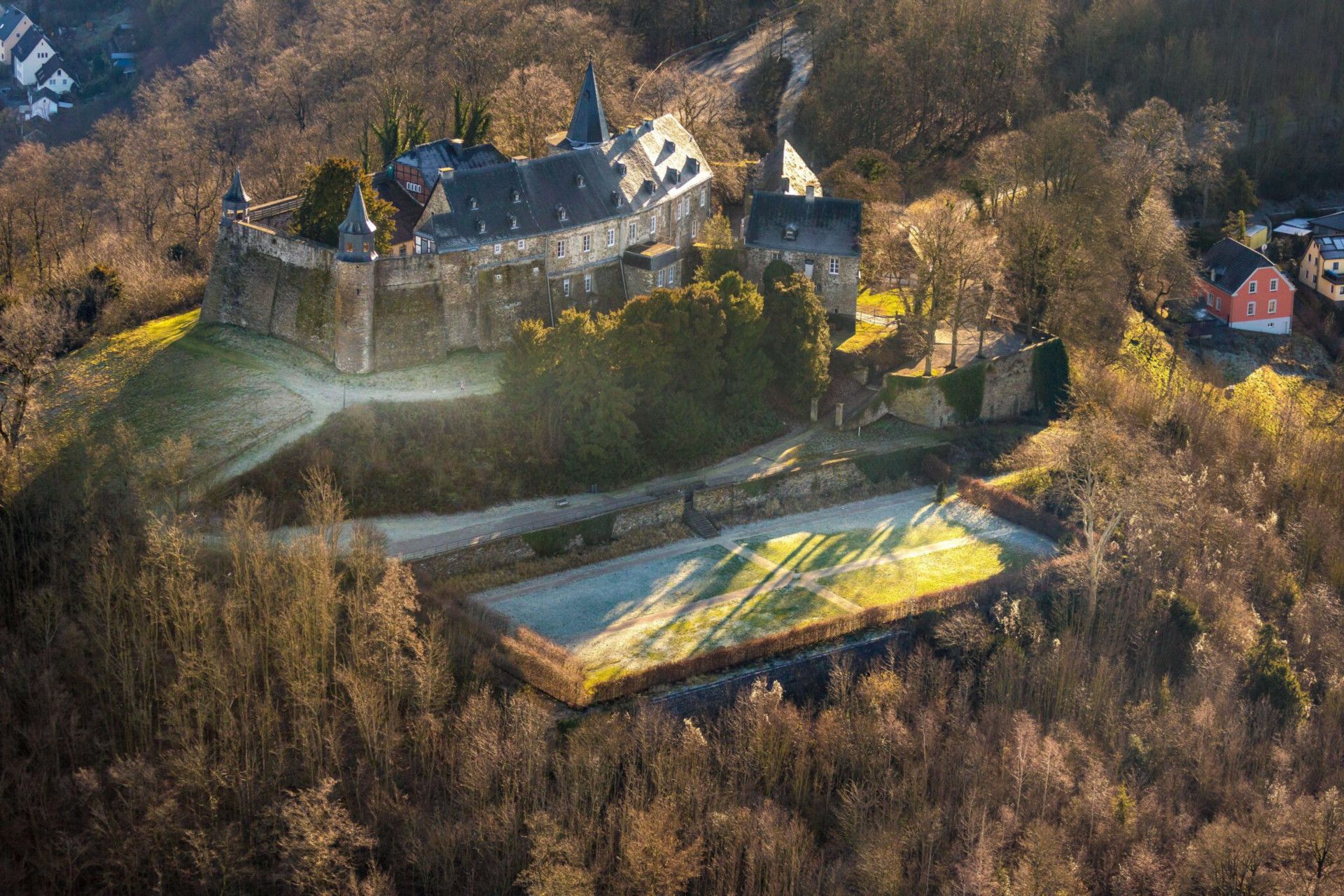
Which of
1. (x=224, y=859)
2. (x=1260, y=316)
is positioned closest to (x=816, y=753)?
(x=224, y=859)

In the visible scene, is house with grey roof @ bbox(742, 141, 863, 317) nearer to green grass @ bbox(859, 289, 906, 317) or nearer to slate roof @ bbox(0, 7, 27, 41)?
green grass @ bbox(859, 289, 906, 317)

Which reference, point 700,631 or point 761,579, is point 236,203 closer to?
point 761,579

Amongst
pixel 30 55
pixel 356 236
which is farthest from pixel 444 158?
pixel 30 55

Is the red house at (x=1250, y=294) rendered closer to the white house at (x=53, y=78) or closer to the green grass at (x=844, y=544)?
the green grass at (x=844, y=544)

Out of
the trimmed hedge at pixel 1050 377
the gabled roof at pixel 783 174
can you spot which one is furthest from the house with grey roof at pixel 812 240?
the trimmed hedge at pixel 1050 377

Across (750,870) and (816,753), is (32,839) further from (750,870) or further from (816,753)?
(816,753)

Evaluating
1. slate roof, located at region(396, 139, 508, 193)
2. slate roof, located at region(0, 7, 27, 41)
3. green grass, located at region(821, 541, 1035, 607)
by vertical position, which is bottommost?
green grass, located at region(821, 541, 1035, 607)

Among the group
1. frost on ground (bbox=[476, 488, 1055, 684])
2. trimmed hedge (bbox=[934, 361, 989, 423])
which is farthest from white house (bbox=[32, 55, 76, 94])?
frost on ground (bbox=[476, 488, 1055, 684])
